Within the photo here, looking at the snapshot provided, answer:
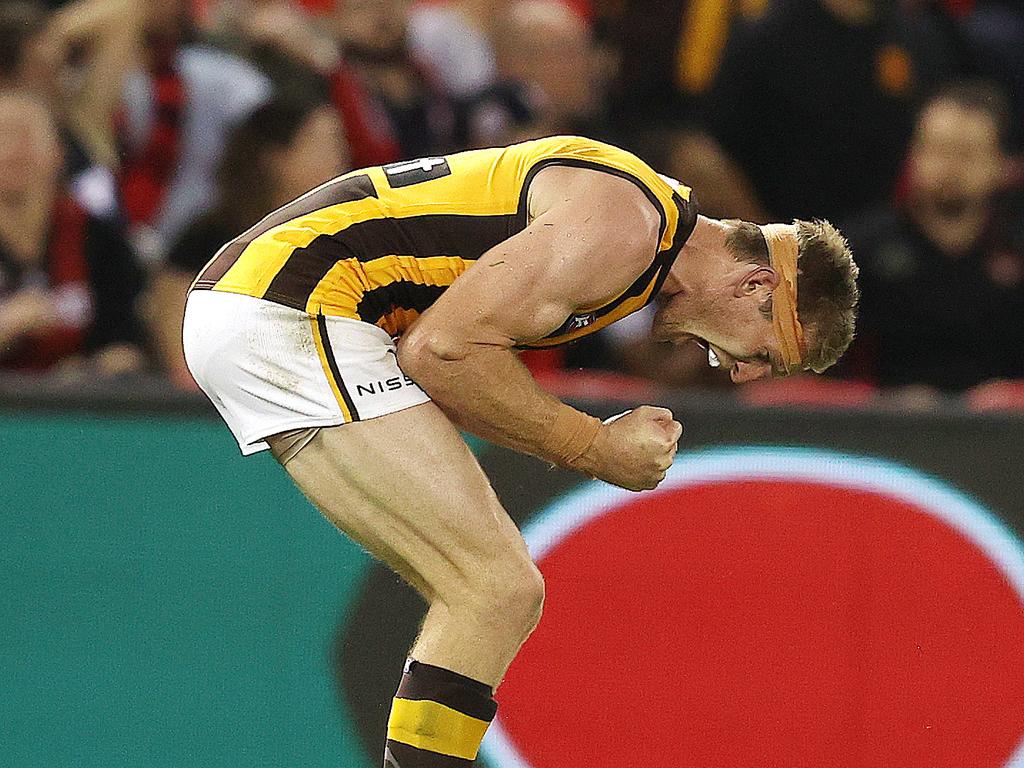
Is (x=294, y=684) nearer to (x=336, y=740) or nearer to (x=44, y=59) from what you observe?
(x=336, y=740)

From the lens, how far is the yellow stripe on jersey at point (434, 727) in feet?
12.5

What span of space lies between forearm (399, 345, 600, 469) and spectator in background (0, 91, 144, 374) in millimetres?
2052

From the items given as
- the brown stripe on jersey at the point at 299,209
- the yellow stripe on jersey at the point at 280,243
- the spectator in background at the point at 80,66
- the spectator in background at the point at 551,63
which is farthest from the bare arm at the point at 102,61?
the yellow stripe on jersey at the point at 280,243

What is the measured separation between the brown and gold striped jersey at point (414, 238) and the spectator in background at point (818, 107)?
2867mm

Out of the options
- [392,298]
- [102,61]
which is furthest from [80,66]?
[392,298]

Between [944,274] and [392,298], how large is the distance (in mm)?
2736

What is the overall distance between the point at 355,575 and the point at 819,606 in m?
1.39

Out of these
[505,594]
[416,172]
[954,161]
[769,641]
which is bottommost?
[769,641]

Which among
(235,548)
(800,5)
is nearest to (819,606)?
(235,548)

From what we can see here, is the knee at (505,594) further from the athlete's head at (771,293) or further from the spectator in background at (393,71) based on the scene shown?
the spectator in background at (393,71)

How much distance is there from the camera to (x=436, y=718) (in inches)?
150

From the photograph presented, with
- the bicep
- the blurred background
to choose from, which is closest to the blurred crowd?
the blurred background

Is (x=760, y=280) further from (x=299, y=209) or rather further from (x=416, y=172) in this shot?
(x=299, y=209)

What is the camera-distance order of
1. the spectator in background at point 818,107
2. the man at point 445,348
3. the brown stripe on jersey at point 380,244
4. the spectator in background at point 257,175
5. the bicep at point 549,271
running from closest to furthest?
the bicep at point 549,271, the man at point 445,348, the brown stripe on jersey at point 380,244, the spectator in background at point 257,175, the spectator in background at point 818,107
